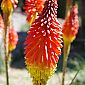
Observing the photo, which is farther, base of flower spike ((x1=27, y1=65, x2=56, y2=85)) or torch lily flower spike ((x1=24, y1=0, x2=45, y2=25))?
torch lily flower spike ((x1=24, y1=0, x2=45, y2=25))

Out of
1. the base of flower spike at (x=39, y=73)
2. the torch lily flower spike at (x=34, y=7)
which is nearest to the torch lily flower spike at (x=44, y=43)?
the base of flower spike at (x=39, y=73)

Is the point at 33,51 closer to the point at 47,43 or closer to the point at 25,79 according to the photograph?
the point at 47,43

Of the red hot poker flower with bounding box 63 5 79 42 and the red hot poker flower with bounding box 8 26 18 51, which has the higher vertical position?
the red hot poker flower with bounding box 63 5 79 42

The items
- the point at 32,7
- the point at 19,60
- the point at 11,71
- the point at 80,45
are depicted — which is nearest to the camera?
the point at 32,7

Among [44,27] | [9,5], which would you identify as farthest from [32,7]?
[44,27]

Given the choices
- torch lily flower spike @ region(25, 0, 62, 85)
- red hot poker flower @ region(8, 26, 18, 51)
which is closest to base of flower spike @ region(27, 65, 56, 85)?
torch lily flower spike @ region(25, 0, 62, 85)

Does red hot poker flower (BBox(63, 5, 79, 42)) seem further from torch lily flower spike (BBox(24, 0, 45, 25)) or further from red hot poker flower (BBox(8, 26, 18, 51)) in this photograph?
torch lily flower spike (BBox(24, 0, 45, 25))

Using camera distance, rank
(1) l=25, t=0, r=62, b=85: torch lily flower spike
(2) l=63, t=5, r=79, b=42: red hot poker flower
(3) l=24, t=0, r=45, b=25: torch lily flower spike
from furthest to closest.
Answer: (2) l=63, t=5, r=79, b=42: red hot poker flower → (3) l=24, t=0, r=45, b=25: torch lily flower spike → (1) l=25, t=0, r=62, b=85: torch lily flower spike

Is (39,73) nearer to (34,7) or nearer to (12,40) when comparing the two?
(34,7)

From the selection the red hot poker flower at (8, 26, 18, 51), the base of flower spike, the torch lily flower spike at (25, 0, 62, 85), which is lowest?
the red hot poker flower at (8, 26, 18, 51)
